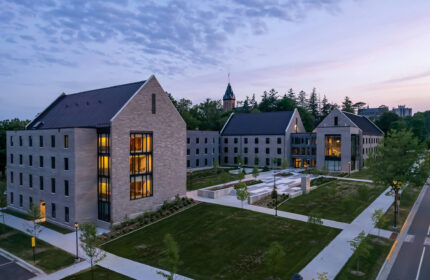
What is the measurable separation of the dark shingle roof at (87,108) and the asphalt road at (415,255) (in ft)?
94.0

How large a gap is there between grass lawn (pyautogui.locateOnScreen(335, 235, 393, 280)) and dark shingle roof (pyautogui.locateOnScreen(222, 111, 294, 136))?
155 ft

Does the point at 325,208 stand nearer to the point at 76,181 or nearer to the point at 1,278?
the point at 76,181

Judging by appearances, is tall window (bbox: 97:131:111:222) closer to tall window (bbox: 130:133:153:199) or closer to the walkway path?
tall window (bbox: 130:133:153:199)

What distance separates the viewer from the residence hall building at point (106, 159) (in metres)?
30.3

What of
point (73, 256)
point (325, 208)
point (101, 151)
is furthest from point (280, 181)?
point (73, 256)

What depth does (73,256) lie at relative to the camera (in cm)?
2345

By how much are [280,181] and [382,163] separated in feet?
74.1

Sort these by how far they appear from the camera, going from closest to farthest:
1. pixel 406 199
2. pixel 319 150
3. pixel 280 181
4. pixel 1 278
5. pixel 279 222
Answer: pixel 1 278 → pixel 279 222 → pixel 406 199 → pixel 280 181 → pixel 319 150

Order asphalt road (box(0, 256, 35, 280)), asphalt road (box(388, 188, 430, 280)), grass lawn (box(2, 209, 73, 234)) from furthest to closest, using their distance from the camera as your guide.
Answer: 1. grass lawn (box(2, 209, 73, 234))
2. asphalt road (box(0, 256, 35, 280))
3. asphalt road (box(388, 188, 430, 280))

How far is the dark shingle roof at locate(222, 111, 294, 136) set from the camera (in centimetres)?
7144

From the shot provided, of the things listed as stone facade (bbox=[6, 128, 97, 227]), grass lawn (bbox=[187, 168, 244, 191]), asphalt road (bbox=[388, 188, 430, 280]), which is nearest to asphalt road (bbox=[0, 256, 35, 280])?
stone facade (bbox=[6, 128, 97, 227])

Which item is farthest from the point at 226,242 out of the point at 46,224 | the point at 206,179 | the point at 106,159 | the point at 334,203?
the point at 206,179

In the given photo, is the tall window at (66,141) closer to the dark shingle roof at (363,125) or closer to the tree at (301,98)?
the dark shingle roof at (363,125)

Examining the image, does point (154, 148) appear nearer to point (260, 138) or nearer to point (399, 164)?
point (399, 164)
